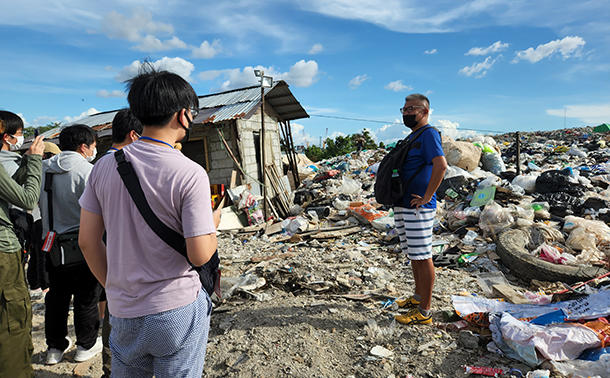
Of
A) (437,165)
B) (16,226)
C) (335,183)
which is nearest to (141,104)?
(16,226)

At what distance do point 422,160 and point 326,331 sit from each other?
5.40 ft

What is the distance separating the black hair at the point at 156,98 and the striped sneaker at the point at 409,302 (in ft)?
8.36

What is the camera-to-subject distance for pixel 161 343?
44.8 inches

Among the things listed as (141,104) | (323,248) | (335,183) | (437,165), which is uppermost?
(141,104)

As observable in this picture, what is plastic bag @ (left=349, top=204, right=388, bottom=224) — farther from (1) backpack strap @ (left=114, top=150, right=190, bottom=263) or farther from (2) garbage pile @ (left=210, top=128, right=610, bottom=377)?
(1) backpack strap @ (left=114, top=150, right=190, bottom=263)

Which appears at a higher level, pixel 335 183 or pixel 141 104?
pixel 141 104

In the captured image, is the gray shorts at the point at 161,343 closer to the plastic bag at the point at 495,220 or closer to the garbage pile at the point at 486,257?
the garbage pile at the point at 486,257

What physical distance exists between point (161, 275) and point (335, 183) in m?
8.68

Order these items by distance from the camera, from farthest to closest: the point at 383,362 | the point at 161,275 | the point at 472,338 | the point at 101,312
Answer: the point at 101,312
the point at 472,338
the point at 383,362
the point at 161,275

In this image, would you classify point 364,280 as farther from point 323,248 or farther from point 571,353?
point 571,353

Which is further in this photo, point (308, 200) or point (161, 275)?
point (308, 200)

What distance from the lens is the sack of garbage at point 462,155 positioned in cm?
930

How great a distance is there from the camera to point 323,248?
572cm

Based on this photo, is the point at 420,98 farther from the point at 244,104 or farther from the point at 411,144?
the point at 244,104
